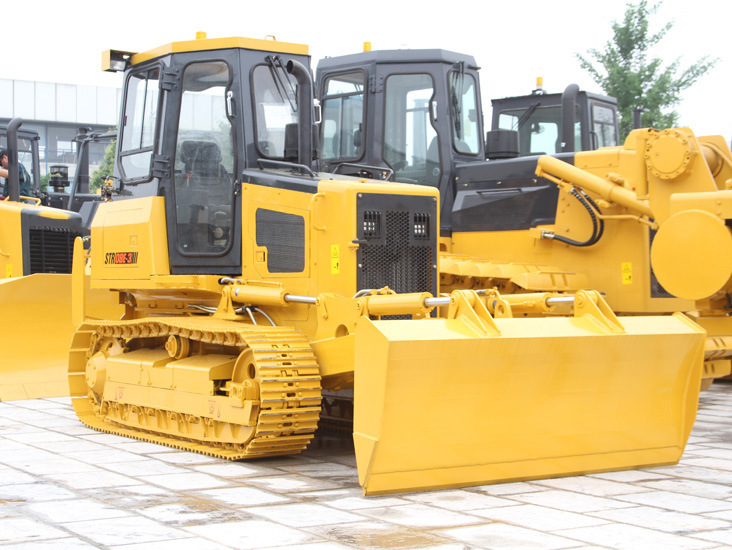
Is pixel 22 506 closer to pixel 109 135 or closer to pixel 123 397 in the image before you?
pixel 123 397

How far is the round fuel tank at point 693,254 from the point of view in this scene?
26.4ft

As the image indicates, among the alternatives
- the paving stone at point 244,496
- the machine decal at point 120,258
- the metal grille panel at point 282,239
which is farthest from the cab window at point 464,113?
the paving stone at point 244,496

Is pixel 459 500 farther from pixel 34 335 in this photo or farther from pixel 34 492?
pixel 34 335

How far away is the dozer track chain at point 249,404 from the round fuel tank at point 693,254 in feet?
10.0

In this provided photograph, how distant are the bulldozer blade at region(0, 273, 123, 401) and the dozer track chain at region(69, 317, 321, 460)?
2672 mm

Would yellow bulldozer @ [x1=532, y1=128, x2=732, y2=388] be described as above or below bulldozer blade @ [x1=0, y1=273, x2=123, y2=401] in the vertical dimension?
above

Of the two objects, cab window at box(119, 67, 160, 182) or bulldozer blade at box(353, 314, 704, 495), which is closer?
bulldozer blade at box(353, 314, 704, 495)

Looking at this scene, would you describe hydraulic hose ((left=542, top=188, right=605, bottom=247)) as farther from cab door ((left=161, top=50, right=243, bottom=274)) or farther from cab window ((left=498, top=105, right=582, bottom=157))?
cab door ((left=161, top=50, right=243, bottom=274))

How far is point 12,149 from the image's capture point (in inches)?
528

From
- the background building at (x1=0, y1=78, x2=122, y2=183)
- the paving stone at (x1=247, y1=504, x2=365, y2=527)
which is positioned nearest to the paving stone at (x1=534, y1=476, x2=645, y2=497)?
the paving stone at (x1=247, y1=504, x2=365, y2=527)

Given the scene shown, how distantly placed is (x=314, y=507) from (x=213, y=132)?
369 centimetres

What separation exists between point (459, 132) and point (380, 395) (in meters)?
6.35

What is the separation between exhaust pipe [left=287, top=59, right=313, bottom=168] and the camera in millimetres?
7977

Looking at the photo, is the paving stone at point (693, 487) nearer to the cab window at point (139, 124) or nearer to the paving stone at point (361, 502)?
the paving stone at point (361, 502)
